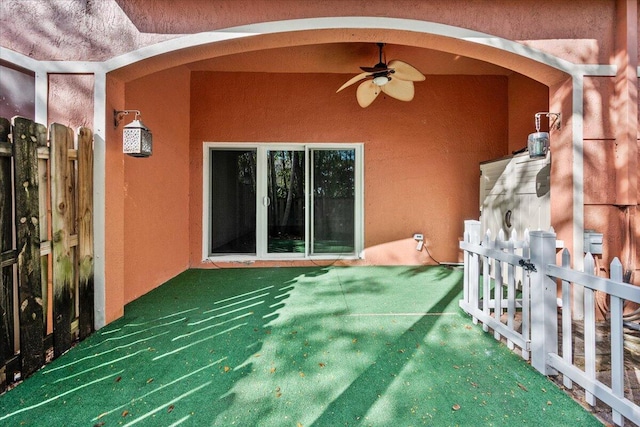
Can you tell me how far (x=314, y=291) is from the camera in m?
3.48

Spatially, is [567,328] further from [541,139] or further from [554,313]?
[541,139]

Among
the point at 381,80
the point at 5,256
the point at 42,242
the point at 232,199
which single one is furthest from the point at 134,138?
the point at 381,80

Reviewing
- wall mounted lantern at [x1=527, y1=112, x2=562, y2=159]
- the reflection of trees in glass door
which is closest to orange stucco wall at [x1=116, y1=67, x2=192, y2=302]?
the reflection of trees in glass door

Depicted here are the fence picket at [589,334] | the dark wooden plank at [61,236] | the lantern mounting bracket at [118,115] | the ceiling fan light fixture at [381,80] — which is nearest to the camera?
the fence picket at [589,334]

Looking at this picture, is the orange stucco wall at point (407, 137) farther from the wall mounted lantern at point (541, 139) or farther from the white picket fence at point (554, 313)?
the white picket fence at point (554, 313)

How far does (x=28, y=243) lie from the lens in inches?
73.2

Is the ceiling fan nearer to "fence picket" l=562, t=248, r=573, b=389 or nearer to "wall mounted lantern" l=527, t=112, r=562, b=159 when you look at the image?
"wall mounted lantern" l=527, t=112, r=562, b=159

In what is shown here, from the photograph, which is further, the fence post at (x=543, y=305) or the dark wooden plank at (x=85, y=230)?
the dark wooden plank at (x=85, y=230)

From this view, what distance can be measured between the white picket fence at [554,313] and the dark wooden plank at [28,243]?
3087 millimetres

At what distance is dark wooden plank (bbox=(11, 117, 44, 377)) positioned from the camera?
5.93 ft

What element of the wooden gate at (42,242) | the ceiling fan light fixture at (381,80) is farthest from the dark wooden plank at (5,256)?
the ceiling fan light fixture at (381,80)

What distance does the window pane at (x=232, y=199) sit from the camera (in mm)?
4801

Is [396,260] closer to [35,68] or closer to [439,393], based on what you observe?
[439,393]

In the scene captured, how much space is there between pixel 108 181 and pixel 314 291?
2.27 meters
